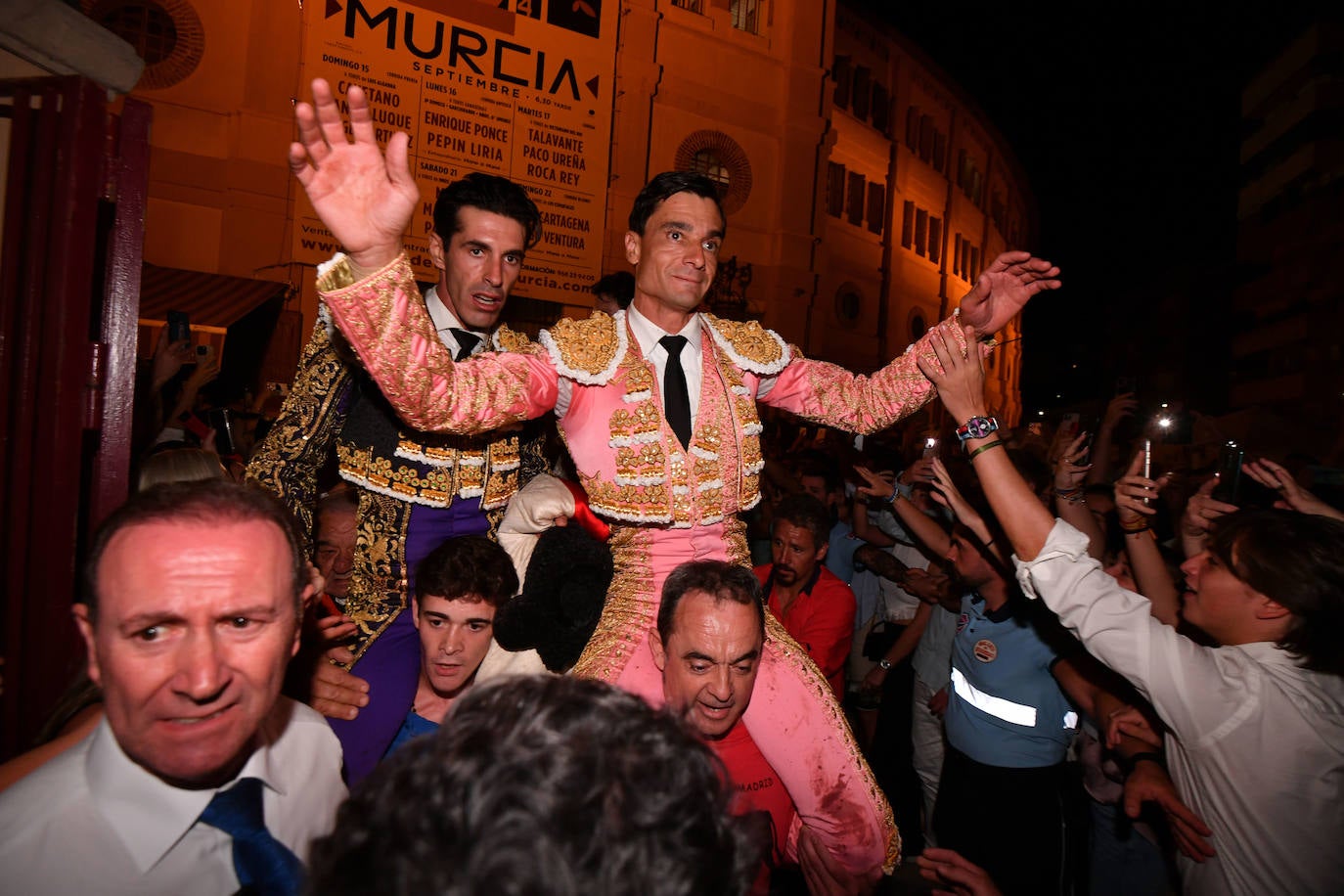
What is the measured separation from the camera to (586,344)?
98.0 inches

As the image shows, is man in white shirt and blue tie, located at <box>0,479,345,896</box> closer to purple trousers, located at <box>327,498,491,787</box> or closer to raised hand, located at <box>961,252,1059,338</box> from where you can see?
purple trousers, located at <box>327,498,491,787</box>

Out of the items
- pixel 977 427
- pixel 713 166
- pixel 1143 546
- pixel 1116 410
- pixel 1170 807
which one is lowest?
pixel 1170 807

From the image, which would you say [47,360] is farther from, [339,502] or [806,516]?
[806,516]

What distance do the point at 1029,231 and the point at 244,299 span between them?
4387 centimetres

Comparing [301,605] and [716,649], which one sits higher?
[301,605]

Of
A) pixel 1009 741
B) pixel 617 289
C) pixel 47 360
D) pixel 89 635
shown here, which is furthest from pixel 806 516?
pixel 89 635

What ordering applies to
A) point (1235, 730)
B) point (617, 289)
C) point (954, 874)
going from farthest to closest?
point (617, 289) < point (954, 874) < point (1235, 730)

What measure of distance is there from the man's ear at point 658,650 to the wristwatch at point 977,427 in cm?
111

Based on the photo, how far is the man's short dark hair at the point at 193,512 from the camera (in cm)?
145

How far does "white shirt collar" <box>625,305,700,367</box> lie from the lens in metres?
2.64

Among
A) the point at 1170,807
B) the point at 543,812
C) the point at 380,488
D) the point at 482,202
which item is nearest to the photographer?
the point at 543,812

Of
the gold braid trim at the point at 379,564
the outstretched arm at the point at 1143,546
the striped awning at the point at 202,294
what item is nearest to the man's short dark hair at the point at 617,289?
the gold braid trim at the point at 379,564

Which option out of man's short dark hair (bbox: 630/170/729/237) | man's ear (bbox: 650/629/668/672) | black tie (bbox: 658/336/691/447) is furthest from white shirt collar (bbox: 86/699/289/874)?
man's short dark hair (bbox: 630/170/729/237)

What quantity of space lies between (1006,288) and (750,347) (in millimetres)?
842
